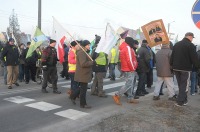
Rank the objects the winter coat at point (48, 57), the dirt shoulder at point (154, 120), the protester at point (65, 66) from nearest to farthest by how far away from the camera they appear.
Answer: the dirt shoulder at point (154, 120) → the winter coat at point (48, 57) → the protester at point (65, 66)

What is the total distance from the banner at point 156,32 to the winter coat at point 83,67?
221cm

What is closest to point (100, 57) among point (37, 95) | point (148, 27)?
point (148, 27)

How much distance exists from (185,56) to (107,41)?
2201 millimetres

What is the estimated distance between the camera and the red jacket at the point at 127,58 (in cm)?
803

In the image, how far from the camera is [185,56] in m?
7.53

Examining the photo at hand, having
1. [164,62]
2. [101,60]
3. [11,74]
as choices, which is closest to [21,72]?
[11,74]

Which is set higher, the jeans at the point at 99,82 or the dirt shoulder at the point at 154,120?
the jeans at the point at 99,82

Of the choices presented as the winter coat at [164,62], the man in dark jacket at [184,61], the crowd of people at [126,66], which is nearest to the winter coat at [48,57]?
the crowd of people at [126,66]

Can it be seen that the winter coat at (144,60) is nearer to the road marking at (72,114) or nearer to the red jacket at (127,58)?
the red jacket at (127,58)

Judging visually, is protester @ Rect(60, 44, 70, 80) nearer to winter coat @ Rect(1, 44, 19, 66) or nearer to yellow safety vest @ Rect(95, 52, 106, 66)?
winter coat @ Rect(1, 44, 19, 66)

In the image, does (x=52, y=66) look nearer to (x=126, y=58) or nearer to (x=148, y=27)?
(x=126, y=58)

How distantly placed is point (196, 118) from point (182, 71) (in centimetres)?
152

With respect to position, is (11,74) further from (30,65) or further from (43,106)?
(43,106)

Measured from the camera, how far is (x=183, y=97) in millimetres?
7672
